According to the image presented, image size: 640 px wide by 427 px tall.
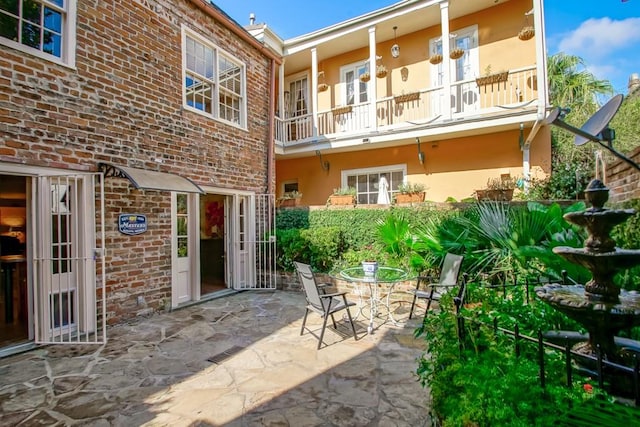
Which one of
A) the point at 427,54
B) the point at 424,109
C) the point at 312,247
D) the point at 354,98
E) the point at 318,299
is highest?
the point at 427,54

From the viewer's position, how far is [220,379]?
3.46 meters

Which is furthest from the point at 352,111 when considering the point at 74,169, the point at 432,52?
the point at 74,169

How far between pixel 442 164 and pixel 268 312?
7.01m

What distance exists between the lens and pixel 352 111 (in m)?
10.3

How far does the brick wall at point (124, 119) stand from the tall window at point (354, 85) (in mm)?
5036

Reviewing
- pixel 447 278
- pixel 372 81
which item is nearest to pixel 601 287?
pixel 447 278

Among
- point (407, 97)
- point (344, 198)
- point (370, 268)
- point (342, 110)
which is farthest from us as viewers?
point (342, 110)

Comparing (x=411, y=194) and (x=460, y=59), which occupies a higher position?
(x=460, y=59)

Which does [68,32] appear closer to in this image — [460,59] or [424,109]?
[424,109]

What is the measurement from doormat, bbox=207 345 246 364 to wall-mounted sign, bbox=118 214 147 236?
2.86 metres

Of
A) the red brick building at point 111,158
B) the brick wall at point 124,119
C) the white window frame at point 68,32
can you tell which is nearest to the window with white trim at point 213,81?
the red brick building at point 111,158

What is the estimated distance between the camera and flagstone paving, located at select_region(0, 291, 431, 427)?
110 inches

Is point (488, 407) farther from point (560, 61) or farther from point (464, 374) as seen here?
point (560, 61)

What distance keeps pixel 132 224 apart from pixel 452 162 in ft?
28.3
